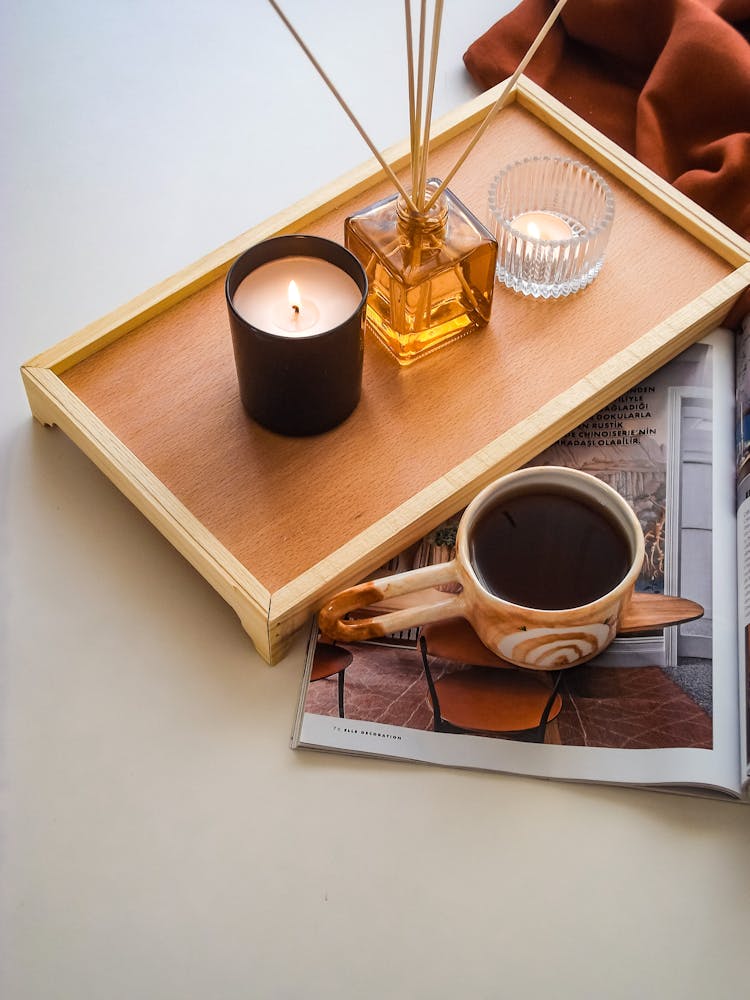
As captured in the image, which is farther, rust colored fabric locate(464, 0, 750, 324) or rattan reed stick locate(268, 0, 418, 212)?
rust colored fabric locate(464, 0, 750, 324)

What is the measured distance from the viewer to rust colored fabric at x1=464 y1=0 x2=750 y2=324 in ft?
2.68

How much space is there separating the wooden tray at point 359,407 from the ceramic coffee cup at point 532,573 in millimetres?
42

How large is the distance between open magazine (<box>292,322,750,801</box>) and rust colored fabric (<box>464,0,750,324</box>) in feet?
0.83

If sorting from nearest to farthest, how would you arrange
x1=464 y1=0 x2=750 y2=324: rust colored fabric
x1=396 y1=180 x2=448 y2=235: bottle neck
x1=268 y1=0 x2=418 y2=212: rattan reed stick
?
x1=268 y1=0 x2=418 y2=212: rattan reed stick < x1=396 y1=180 x2=448 y2=235: bottle neck < x1=464 y1=0 x2=750 y2=324: rust colored fabric

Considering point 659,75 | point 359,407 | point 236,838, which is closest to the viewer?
point 236,838

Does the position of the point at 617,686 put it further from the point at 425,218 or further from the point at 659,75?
the point at 659,75

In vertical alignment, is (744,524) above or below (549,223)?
below

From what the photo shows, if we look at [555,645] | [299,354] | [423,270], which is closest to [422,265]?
[423,270]

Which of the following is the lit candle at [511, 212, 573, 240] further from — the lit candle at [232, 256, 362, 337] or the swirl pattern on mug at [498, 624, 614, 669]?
the swirl pattern on mug at [498, 624, 614, 669]

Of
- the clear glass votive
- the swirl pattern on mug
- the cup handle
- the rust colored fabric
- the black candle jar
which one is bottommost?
the swirl pattern on mug

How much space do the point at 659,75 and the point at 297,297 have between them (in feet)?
1.37

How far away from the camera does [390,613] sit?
60 cm

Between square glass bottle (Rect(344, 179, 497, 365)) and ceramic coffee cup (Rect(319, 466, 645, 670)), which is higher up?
square glass bottle (Rect(344, 179, 497, 365))

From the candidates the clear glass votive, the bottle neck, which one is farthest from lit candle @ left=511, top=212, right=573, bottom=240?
the bottle neck
